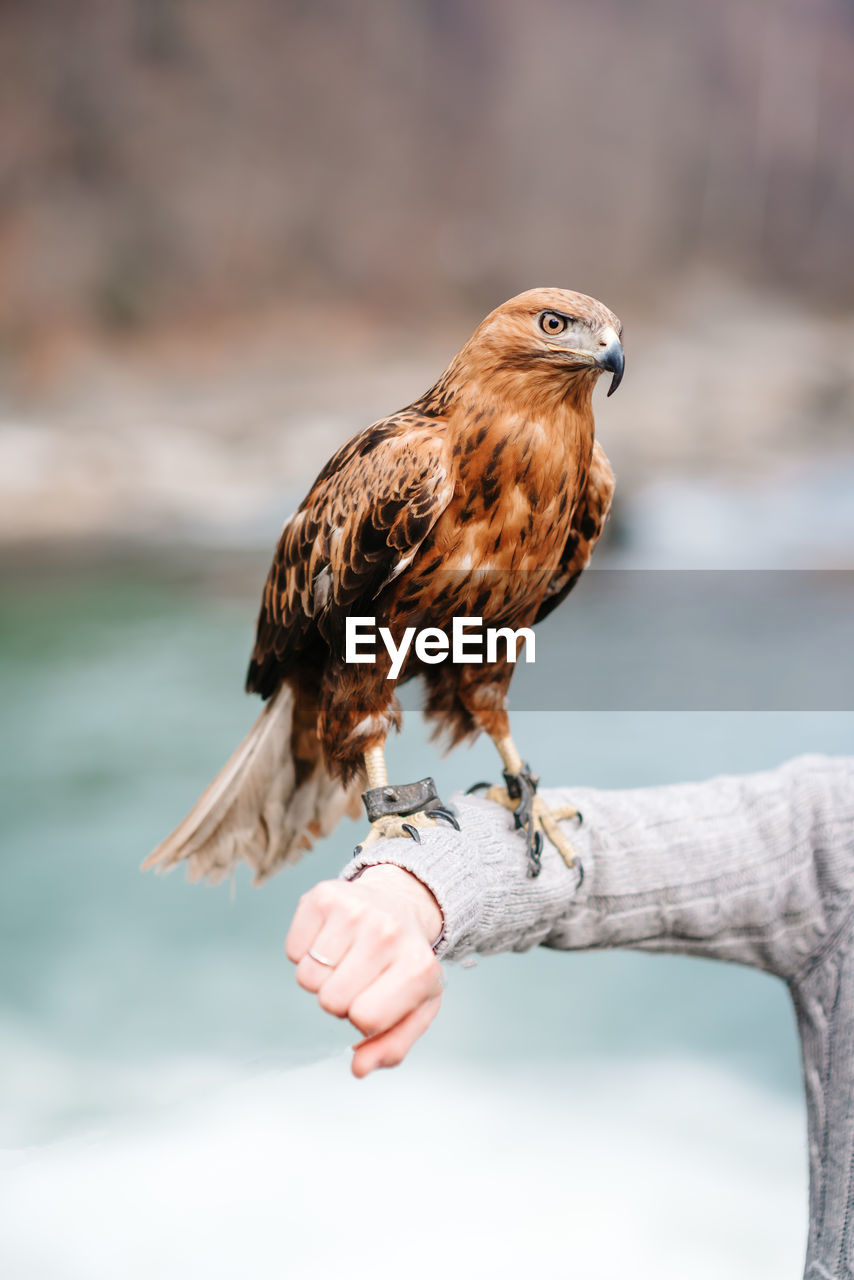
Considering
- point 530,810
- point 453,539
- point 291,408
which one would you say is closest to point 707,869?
point 530,810

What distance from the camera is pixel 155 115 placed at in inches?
84.3

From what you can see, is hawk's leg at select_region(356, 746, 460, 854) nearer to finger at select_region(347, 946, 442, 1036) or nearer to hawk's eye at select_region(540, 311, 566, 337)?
finger at select_region(347, 946, 442, 1036)

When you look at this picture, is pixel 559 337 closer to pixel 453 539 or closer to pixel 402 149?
pixel 453 539

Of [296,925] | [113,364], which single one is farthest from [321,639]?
[113,364]

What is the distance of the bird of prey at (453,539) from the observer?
0.77 m

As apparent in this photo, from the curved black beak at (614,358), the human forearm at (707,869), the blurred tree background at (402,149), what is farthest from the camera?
the blurred tree background at (402,149)

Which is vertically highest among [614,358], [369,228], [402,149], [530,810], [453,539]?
[402,149]

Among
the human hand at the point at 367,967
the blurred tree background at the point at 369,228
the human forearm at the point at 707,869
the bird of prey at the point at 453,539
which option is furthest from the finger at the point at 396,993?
the blurred tree background at the point at 369,228

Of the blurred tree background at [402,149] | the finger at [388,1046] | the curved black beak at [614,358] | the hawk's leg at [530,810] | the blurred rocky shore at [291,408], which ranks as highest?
the blurred tree background at [402,149]

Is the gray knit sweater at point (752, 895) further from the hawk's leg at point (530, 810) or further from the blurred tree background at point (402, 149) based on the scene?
the blurred tree background at point (402, 149)

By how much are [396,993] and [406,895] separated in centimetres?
11

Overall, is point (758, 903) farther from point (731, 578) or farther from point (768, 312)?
point (768, 312)

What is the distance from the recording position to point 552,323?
755 millimetres

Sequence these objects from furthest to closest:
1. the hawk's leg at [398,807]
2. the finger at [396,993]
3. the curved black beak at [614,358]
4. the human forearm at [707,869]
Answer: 1. the human forearm at [707,869]
2. the hawk's leg at [398,807]
3. the curved black beak at [614,358]
4. the finger at [396,993]
